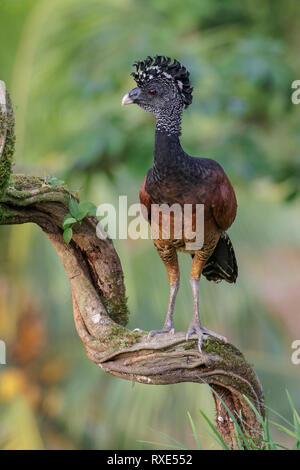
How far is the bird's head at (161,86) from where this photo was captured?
2543 millimetres

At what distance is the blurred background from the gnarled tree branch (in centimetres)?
270

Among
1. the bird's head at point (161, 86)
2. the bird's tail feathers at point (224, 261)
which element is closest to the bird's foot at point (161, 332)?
the bird's tail feathers at point (224, 261)

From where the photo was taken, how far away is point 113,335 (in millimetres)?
2680

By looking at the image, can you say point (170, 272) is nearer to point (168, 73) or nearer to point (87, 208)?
point (87, 208)

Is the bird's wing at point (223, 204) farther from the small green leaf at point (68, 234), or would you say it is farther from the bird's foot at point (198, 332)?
the small green leaf at point (68, 234)

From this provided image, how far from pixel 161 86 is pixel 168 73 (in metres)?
0.06

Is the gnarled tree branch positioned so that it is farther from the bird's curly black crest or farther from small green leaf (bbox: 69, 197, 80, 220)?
the bird's curly black crest

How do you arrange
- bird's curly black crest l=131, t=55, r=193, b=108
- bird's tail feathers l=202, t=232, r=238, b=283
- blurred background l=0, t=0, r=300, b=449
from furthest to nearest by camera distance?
1. blurred background l=0, t=0, r=300, b=449
2. bird's tail feathers l=202, t=232, r=238, b=283
3. bird's curly black crest l=131, t=55, r=193, b=108

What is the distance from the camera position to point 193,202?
103 inches

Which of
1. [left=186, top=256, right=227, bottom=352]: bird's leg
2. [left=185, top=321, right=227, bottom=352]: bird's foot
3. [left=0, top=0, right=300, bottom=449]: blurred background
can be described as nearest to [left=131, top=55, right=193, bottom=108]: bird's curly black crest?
[left=186, top=256, right=227, bottom=352]: bird's leg

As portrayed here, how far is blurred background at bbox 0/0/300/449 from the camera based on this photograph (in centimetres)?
575

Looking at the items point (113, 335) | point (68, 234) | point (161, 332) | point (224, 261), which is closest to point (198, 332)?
point (161, 332)

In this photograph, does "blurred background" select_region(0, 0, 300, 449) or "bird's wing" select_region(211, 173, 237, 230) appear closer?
"bird's wing" select_region(211, 173, 237, 230)

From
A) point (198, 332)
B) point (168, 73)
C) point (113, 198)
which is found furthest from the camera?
point (113, 198)
